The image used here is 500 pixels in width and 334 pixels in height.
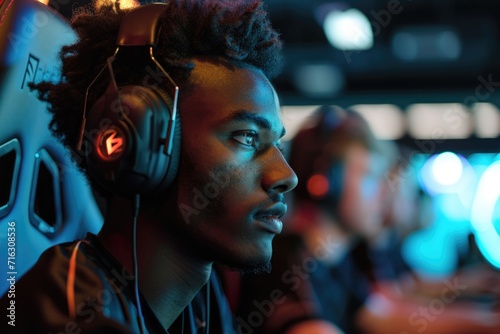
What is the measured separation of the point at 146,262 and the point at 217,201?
13 cm

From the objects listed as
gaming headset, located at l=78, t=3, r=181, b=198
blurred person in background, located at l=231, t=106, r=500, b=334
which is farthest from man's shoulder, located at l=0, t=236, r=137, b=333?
blurred person in background, located at l=231, t=106, r=500, b=334

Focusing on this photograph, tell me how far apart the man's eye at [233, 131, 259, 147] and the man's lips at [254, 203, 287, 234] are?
89 mm

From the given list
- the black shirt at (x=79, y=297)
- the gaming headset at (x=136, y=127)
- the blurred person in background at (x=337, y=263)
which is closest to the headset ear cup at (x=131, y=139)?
the gaming headset at (x=136, y=127)

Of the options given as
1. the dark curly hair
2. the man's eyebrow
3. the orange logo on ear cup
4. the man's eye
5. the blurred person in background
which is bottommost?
the blurred person in background

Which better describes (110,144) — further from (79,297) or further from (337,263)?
(337,263)

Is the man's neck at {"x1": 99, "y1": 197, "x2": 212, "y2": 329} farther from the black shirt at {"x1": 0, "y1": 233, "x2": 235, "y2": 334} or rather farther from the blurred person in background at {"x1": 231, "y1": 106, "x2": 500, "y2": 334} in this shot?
the blurred person in background at {"x1": 231, "y1": 106, "x2": 500, "y2": 334}

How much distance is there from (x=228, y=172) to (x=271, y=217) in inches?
3.3

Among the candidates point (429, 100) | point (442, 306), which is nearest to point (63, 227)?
point (442, 306)

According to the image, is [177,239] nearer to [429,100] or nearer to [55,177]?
[55,177]

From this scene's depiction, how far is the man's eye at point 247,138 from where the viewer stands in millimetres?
949

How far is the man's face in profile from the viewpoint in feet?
3.04

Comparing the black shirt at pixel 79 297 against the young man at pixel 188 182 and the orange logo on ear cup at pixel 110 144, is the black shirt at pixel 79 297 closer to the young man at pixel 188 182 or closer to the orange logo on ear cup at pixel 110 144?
the young man at pixel 188 182

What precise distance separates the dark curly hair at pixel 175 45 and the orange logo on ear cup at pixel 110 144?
14 centimetres

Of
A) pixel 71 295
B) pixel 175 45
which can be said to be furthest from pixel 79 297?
pixel 175 45
